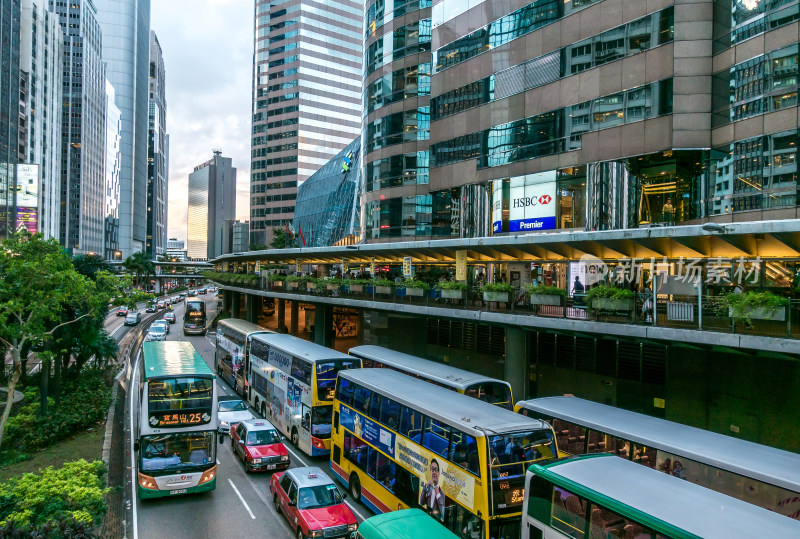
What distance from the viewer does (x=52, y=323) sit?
22.8 m

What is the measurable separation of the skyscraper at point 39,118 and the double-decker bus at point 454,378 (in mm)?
88476

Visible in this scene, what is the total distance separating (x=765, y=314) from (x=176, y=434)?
16.2 meters

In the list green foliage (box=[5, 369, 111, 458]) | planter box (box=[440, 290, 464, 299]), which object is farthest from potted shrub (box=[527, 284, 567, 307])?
green foliage (box=[5, 369, 111, 458])

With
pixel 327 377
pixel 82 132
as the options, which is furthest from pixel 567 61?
pixel 82 132

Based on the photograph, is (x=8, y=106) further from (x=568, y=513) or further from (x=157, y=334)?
(x=568, y=513)

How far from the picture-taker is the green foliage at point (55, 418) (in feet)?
67.1

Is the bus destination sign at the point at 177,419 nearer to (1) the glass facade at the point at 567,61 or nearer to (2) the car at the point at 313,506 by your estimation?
(2) the car at the point at 313,506

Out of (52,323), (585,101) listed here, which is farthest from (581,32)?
(52,323)

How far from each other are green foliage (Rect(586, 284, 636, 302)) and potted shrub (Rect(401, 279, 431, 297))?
9436 millimetres

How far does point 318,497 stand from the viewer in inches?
542

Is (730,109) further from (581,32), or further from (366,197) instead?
(366,197)

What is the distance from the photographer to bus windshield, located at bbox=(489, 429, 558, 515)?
10492 mm

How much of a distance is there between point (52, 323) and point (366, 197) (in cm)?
2889

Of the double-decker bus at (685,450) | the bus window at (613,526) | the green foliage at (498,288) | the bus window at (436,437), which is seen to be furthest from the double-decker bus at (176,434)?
the bus window at (613,526)
